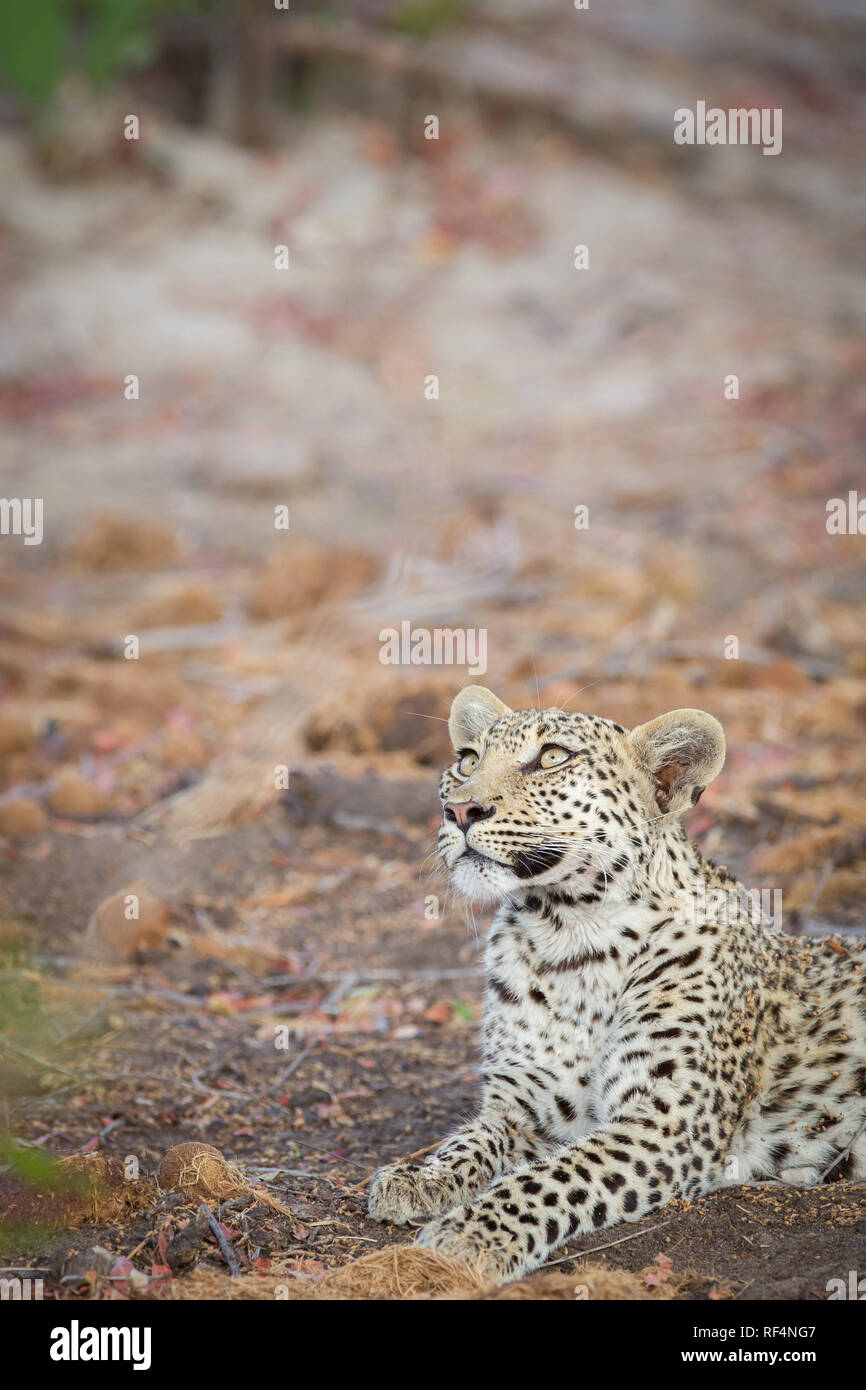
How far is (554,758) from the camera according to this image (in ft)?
16.6

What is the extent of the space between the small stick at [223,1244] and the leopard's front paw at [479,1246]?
52 centimetres

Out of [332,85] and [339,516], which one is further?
[332,85]

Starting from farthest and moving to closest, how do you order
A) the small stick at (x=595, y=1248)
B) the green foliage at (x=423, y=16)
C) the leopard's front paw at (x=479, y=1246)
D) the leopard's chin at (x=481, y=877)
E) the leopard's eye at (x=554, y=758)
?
the green foliage at (x=423, y=16) < the leopard's eye at (x=554, y=758) < the leopard's chin at (x=481, y=877) < the small stick at (x=595, y=1248) < the leopard's front paw at (x=479, y=1246)

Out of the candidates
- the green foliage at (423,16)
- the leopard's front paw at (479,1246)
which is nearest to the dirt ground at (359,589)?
the leopard's front paw at (479,1246)

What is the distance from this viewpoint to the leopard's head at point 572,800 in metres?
4.88

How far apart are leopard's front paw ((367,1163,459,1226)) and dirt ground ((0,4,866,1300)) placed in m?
0.09

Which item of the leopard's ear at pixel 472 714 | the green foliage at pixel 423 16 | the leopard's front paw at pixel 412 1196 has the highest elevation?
the green foliage at pixel 423 16

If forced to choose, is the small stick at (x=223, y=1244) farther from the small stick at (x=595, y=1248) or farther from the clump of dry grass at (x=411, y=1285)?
the small stick at (x=595, y=1248)

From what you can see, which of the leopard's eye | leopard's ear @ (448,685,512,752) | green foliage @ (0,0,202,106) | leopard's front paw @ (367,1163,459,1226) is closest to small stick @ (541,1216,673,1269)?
leopard's front paw @ (367,1163,459,1226)

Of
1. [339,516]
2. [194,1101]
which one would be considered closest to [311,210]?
[339,516]

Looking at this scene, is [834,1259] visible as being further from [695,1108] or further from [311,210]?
[311,210]

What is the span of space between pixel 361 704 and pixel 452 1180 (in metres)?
5.30

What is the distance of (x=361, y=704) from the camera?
9805 mm

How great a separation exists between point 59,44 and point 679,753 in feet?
62.8
